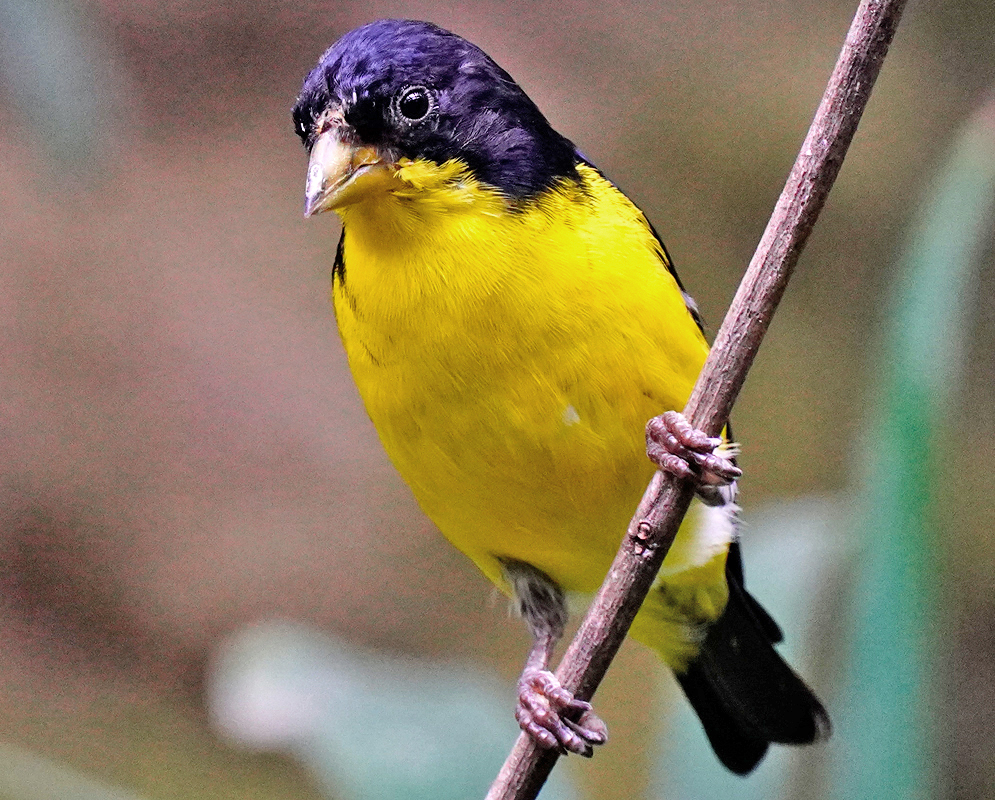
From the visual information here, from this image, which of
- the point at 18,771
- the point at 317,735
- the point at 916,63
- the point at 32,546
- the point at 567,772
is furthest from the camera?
the point at 32,546

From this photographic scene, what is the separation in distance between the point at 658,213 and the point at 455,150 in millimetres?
3411

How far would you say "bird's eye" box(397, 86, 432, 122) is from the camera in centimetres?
191

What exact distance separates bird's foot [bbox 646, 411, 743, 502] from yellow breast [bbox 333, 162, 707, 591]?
213 mm

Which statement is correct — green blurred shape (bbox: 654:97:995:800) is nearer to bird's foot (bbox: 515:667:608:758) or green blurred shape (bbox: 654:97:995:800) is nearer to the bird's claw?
bird's foot (bbox: 515:667:608:758)

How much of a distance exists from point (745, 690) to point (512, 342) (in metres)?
1.23

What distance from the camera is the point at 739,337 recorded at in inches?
64.3

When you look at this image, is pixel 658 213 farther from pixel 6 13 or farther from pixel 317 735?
pixel 6 13

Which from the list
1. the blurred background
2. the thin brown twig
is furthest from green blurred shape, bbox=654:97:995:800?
the blurred background

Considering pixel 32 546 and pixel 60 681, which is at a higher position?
pixel 32 546

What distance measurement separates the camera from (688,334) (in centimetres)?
A: 217

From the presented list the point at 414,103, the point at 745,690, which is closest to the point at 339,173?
the point at 414,103

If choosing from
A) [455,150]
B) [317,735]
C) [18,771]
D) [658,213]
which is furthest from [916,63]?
[18,771]

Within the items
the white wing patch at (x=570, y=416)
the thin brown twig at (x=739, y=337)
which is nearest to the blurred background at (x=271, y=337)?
the white wing patch at (x=570, y=416)

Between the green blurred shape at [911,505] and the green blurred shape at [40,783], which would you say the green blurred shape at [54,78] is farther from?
the green blurred shape at [911,505]
